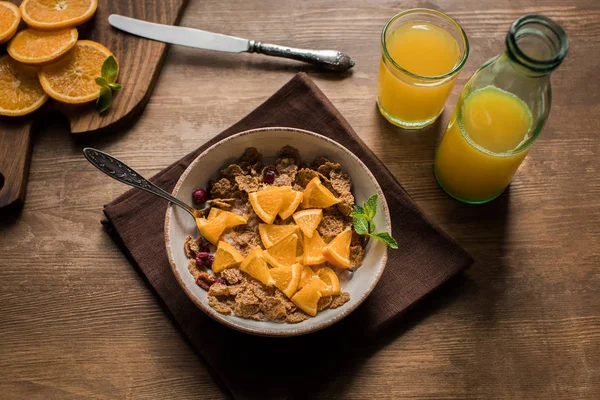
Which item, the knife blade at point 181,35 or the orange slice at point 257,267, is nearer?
the orange slice at point 257,267

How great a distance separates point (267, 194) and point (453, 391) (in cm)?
82

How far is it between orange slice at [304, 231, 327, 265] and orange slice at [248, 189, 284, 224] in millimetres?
122

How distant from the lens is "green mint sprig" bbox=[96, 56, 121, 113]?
1921 millimetres

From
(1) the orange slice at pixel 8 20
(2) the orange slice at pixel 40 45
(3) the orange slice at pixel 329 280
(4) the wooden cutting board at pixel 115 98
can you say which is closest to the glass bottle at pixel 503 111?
(3) the orange slice at pixel 329 280

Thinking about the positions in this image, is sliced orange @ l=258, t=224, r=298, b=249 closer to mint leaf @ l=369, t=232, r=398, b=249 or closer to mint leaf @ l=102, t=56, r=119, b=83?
mint leaf @ l=369, t=232, r=398, b=249

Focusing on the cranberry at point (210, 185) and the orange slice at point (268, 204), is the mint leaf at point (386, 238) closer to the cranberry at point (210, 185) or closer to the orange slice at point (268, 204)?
the orange slice at point (268, 204)

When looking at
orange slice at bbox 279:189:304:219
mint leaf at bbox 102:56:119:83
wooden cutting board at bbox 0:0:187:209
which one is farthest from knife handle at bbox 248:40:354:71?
orange slice at bbox 279:189:304:219

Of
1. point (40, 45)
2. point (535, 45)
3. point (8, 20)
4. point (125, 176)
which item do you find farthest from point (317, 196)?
point (8, 20)

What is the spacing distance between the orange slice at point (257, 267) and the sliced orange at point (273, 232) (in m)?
0.05

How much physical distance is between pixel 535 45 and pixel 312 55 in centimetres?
80

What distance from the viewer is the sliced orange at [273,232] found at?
164 centimetres

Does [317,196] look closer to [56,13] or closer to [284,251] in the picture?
[284,251]

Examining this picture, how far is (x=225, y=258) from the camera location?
1.61 metres

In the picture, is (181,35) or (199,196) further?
(181,35)
